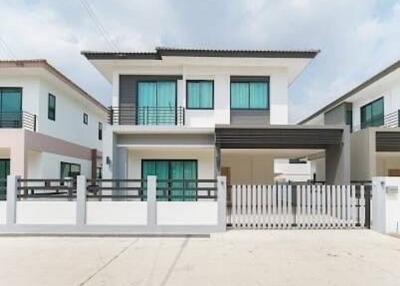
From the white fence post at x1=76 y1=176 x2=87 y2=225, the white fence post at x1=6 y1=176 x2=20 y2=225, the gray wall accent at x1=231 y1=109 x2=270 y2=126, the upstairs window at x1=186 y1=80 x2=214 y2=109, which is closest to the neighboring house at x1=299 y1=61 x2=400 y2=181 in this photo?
the gray wall accent at x1=231 y1=109 x2=270 y2=126

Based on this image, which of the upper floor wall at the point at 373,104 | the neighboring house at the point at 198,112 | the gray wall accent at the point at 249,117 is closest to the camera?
the neighboring house at the point at 198,112

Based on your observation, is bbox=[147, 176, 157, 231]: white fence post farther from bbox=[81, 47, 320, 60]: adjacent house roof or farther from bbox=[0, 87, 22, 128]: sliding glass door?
bbox=[0, 87, 22, 128]: sliding glass door

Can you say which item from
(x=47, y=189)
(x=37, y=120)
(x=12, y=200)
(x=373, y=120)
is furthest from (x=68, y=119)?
(x=373, y=120)

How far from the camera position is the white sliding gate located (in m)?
14.0

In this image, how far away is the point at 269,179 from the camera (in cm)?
2430

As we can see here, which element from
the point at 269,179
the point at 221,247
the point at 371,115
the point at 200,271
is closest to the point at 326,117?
the point at 371,115

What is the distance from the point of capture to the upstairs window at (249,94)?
2058cm

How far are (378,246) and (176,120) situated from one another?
437 inches

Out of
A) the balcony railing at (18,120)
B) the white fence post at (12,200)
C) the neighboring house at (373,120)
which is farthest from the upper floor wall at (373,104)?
the balcony railing at (18,120)

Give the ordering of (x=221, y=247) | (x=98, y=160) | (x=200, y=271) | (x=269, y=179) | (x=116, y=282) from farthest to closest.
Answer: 1. (x=98, y=160)
2. (x=269, y=179)
3. (x=221, y=247)
4. (x=200, y=271)
5. (x=116, y=282)

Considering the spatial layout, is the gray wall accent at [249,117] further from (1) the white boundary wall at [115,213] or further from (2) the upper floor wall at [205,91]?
(1) the white boundary wall at [115,213]

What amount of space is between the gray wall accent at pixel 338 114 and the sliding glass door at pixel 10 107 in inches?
746

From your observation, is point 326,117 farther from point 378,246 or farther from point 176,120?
point 378,246

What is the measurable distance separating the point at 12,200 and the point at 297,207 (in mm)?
8625
